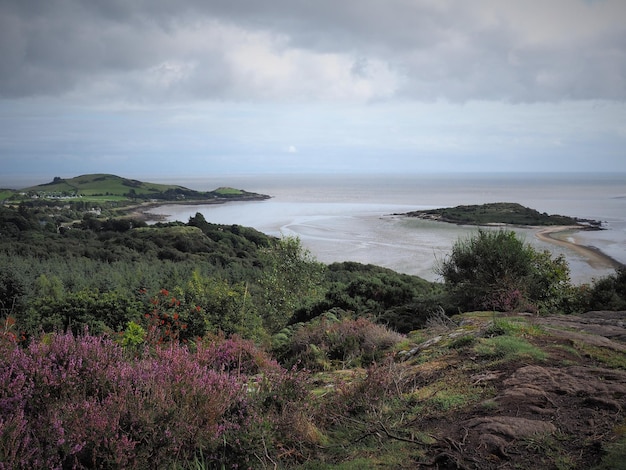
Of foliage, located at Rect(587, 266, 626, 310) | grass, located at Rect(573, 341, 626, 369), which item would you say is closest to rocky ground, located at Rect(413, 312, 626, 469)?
grass, located at Rect(573, 341, 626, 369)

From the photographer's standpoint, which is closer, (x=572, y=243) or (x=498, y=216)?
(x=572, y=243)

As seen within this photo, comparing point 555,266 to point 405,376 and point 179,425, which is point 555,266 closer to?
point 405,376

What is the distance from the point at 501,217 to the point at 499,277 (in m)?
58.6

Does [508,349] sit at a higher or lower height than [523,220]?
lower

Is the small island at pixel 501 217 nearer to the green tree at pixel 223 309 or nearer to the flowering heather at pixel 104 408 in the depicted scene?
the green tree at pixel 223 309

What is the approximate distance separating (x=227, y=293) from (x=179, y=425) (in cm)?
858

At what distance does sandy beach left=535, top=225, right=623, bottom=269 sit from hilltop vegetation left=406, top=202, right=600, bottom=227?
3.86 meters

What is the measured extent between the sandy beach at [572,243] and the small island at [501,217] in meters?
3.22

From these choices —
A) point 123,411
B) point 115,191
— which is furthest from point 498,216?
point 115,191

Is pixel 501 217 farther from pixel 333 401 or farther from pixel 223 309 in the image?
pixel 333 401

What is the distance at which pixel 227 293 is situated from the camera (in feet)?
38.5

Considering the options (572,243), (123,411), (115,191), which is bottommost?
(572,243)

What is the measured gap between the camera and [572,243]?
4500 cm

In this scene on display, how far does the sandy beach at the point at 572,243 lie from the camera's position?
34.7m
